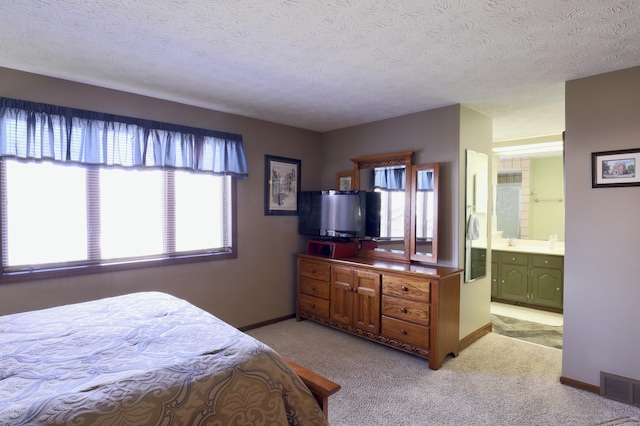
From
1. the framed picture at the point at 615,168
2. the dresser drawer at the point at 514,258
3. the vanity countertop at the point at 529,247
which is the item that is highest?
the framed picture at the point at 615,168

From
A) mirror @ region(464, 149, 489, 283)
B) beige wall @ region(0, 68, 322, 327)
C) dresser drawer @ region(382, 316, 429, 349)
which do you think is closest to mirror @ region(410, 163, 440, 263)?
mirror @ region(464, 149, 489, 283)

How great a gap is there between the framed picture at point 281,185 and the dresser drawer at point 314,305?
3.47 ft

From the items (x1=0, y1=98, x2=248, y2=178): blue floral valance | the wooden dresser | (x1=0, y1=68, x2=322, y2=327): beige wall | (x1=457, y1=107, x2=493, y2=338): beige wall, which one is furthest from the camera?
(x1=457, y1=107, x2=493, y2=338): beige wall

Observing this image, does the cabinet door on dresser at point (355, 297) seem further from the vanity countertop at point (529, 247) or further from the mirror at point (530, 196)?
the mirror at point (530, 196)

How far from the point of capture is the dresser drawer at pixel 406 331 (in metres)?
3.09

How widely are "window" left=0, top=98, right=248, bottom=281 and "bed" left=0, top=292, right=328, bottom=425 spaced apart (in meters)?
1.07

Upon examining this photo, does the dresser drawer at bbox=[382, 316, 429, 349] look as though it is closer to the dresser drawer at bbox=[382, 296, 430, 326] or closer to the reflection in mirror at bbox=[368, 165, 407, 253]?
the dresser drawer at bbox=[382, 296, 430, 326]

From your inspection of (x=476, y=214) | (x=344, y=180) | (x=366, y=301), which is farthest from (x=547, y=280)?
(x=344, y=180)

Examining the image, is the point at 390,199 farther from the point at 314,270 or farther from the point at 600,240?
the point at 600,240

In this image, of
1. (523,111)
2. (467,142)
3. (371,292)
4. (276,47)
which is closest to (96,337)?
(276,47)

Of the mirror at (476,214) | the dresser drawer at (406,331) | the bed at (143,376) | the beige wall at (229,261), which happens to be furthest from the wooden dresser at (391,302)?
the bed at (143,376)

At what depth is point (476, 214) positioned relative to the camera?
362 centimetres

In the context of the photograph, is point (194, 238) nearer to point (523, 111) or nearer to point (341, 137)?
point (341, 137)

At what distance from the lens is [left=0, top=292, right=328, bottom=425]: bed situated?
1128 millimetres
